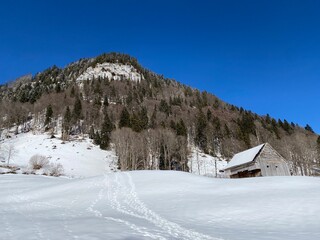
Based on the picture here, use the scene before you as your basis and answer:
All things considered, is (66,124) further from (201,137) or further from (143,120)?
(201,137)

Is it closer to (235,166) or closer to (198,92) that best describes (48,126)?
(235,166)

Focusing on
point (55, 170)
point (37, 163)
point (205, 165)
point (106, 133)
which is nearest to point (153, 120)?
point (106, 133)

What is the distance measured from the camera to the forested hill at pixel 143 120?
67938mm

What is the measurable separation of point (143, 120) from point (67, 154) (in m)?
29.4

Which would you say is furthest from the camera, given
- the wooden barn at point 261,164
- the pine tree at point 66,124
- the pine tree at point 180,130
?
the pine tree at point 180,130

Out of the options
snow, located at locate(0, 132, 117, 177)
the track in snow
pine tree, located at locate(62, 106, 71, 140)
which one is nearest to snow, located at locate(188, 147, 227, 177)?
snow, located at locate(0, 132, 117, 177)

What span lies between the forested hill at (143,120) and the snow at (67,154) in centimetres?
427

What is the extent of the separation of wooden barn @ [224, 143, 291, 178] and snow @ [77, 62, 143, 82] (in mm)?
113325

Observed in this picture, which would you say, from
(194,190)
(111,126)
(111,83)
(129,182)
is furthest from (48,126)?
(194,190)

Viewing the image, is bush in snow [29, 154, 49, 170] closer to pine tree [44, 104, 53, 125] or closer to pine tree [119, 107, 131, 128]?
pine tree [119, 107, 131, 128]

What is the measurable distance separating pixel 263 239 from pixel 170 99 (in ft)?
399

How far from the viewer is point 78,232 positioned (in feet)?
28.7

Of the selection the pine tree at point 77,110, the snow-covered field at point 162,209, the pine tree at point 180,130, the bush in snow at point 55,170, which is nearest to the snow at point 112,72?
the pine tree at point 77,110

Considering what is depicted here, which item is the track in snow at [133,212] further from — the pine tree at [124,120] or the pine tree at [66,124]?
the pine tree at [124,120]
